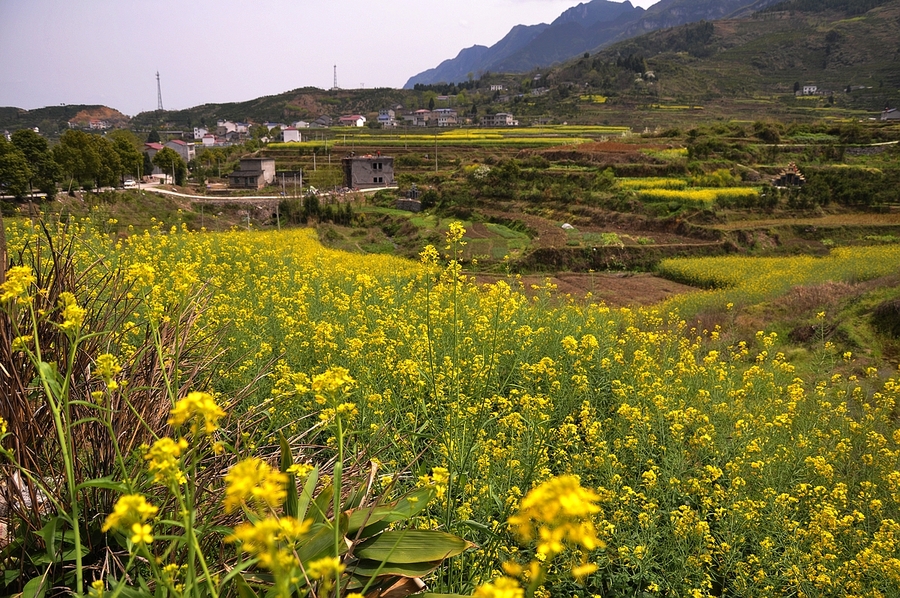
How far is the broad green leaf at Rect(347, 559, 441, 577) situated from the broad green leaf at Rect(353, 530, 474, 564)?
0.08 feet

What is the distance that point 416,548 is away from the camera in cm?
200

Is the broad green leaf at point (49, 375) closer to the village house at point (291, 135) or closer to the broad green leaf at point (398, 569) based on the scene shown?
the broad green leaf at point (398, 569)

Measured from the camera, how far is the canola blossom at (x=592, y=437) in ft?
9.79

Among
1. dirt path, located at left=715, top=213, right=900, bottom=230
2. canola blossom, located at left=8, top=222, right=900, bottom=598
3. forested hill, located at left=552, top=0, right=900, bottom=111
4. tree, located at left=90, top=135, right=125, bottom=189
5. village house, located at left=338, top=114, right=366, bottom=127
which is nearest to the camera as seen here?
canola blossom, located at left=8, top=222, right=900, bottom=598

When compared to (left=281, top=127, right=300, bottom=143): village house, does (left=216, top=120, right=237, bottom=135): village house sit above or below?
above

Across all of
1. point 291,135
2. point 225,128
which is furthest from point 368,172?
point 225,128

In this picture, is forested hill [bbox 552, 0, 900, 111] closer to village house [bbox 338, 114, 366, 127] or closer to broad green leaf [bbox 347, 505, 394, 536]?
village house [bbox 338, 114, 366, 127]

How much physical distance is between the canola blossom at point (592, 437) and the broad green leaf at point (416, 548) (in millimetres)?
121

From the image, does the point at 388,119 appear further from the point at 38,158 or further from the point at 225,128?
the point at 38,158

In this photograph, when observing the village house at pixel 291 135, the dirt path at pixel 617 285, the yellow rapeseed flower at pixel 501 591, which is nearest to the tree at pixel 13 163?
the dirt path at pixel 617 285

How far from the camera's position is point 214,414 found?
48.4 inches

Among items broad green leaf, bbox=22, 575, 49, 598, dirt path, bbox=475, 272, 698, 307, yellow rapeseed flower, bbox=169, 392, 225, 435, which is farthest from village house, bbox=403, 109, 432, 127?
yellow rapeseed flower, bbox=169, 392, 225, 435

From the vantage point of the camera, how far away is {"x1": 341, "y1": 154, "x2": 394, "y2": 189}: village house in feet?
172

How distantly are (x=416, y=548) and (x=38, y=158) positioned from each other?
32667 millimetres
